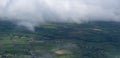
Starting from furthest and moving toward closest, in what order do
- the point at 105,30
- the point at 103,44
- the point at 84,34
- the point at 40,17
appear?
the point at 40,17 < the point at 105,30 < the point at 84,34 < the point at 103,44

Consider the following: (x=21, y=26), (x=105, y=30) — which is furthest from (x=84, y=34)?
(x=21, y=26)

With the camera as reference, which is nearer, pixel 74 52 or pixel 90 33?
pixel 74 52

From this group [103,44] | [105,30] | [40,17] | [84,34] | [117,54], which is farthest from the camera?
[40,17]

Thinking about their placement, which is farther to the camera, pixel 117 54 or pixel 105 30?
pixel 105 30

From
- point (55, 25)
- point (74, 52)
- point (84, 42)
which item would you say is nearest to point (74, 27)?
point (55, 25)

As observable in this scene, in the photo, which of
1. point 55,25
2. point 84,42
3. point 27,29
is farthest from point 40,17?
point 84,42

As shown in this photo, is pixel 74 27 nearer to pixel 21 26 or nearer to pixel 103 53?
pixel 21 26

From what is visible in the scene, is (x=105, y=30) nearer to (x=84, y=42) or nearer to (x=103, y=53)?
(x=84, y=42)

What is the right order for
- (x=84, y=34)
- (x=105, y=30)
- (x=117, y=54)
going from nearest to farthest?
1. (x=117, y=54)
2. (x=84, y=34)
3. (x=105, y=30)
